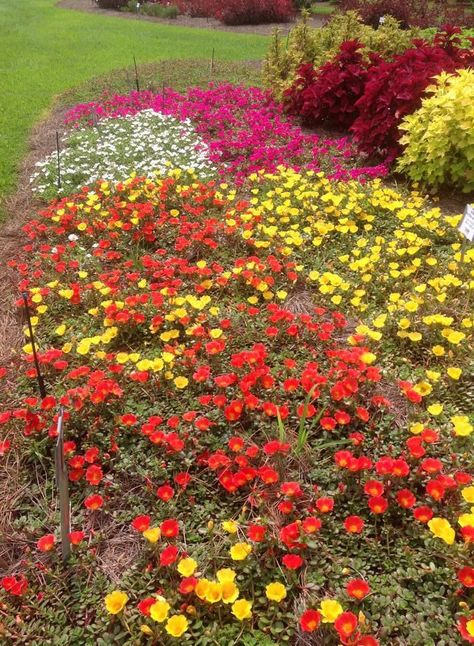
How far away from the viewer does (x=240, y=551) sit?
2090 mm

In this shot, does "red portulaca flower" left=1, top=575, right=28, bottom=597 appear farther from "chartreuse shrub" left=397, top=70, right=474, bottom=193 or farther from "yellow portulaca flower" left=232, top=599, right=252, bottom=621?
"chartreuse shrub" left=397, top=70, right=474, bottom=193

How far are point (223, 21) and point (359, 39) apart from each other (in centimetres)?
1206

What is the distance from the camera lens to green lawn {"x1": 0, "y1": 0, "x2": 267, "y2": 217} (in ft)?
28.5

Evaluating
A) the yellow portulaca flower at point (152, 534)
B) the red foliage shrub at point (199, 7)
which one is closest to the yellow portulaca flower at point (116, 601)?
the yellow portulaca flower at point (152, 534)

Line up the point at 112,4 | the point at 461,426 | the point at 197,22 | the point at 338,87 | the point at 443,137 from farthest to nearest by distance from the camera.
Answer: the point at 112,4, the point at 197,22, the point at 338,87, the point at 443,137, the point at 461,426

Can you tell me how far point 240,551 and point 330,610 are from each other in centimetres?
42

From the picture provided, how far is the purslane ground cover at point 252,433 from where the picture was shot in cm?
202

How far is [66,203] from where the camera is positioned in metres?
5.04

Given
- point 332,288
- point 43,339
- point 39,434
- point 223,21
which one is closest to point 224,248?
point 332,288

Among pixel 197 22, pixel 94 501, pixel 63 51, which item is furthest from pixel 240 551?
pixel 197 22

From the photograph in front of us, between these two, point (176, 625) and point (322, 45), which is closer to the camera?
point (176, 625)

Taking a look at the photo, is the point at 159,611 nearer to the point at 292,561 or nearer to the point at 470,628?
the point at 292,561

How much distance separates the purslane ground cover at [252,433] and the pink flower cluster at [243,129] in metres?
1.46

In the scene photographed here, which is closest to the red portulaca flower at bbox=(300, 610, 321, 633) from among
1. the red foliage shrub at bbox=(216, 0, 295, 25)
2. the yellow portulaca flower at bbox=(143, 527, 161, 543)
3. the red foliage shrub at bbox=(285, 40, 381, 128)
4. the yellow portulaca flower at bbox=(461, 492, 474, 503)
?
the yellow portulaca flower at bbox=(143, 527, 161, 543)
